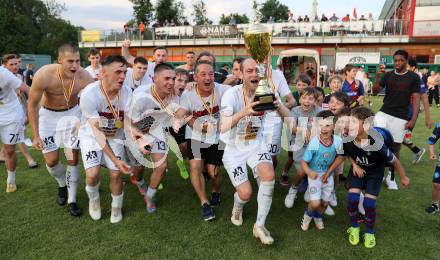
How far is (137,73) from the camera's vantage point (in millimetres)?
5766

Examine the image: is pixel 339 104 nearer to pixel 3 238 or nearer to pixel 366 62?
pixel 3 238

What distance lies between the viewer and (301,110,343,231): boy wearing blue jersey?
12.9 ft

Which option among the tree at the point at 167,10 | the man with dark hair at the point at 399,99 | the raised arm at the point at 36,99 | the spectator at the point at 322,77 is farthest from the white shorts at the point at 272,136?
the tree at the point at 167,10

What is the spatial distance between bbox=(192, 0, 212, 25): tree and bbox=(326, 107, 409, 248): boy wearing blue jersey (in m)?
65.9

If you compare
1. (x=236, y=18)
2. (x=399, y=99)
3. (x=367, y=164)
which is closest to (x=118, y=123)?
(x=367, y=164)

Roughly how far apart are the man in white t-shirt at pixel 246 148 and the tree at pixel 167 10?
202ft

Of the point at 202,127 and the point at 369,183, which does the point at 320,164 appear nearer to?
the point at 369,183

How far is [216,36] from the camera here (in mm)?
36531

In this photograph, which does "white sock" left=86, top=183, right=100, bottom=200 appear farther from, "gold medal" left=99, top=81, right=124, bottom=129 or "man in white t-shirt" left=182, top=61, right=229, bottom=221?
"man in white t-shirt" left=182, top=61, right=229, bottom=221

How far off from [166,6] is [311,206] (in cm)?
6429

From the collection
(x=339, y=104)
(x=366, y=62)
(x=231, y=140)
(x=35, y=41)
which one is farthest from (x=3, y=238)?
(x=35, y=41)

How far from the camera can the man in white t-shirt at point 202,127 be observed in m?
4.45

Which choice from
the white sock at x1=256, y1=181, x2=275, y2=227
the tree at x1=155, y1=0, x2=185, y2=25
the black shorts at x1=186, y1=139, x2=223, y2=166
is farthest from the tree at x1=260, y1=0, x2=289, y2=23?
the white sock at x1=256, y1=181, x2=275, y2=227

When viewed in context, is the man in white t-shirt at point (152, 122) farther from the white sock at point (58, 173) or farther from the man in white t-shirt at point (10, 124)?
the man in white t-shirt at point (10, 124)
